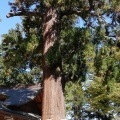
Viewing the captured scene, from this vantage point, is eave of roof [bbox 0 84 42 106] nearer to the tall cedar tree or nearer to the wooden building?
the wooden building

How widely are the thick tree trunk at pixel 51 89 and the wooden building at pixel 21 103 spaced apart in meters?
4.69

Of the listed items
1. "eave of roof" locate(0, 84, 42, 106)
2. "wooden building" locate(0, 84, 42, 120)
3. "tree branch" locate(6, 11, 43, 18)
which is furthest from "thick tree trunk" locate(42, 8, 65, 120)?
"eave of roof" locate(0, 84, 42, 106)

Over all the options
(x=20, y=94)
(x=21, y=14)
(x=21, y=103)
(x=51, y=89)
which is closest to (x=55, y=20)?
(x=21, y=14)

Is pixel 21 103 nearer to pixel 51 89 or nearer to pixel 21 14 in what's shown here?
pixel 21 14

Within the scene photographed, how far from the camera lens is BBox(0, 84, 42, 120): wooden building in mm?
12618

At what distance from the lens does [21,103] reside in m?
14.4

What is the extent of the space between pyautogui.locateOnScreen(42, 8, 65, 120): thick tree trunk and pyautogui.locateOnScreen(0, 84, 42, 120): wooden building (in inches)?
185

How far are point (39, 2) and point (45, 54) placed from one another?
6.63 feet

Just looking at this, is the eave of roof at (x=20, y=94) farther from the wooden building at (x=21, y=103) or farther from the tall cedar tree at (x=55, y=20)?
the tall cedar tree at (x=55, y=20)

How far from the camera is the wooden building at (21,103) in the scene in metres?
12.6

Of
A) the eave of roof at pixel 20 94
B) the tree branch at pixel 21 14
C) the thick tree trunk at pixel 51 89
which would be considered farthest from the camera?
the eave of roof at pixel 20 94

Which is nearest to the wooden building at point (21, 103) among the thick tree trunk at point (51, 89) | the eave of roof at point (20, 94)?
the eave of roof at point (20, 94)

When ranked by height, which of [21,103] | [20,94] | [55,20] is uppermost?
[55,20]

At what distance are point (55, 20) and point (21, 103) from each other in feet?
23.1
